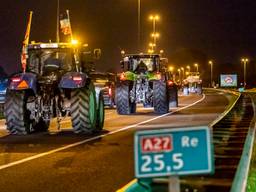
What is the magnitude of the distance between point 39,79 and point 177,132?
1573cm

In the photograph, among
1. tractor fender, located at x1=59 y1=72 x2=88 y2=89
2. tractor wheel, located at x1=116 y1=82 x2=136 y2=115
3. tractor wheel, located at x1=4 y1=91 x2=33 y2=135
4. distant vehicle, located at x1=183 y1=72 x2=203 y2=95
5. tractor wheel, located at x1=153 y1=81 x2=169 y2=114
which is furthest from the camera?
distant vehicle, located at x1=183 y1=72 x2=203 y2=95

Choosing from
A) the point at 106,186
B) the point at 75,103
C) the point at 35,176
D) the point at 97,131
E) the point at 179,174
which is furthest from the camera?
the point at 97,131

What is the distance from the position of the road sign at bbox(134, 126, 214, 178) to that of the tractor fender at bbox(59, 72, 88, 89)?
566 inches

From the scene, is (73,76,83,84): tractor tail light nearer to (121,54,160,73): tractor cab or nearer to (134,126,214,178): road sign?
(134,126,214,178): road sign

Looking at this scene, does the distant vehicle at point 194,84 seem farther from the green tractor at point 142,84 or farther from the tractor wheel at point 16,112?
the tractor wheel at point 16,112

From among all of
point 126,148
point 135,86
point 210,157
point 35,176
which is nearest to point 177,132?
point 210,157

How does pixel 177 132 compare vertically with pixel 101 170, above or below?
above

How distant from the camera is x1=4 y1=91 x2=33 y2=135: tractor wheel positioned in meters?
20.5

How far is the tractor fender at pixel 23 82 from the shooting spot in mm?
20391

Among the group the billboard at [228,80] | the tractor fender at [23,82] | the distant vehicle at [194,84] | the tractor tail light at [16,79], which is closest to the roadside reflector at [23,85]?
the tractor fender at [23,82]

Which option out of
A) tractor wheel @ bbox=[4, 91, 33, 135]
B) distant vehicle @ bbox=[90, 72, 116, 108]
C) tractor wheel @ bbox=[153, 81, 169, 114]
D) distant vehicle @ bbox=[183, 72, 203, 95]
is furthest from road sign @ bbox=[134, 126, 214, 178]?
distant vehicle @ bbox=[183, 72, 203, 95]

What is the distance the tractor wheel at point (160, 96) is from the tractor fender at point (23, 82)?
42.6ft

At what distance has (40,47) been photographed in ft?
73.0

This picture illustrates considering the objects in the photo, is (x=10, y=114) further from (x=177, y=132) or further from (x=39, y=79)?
(x=177, y=132)
